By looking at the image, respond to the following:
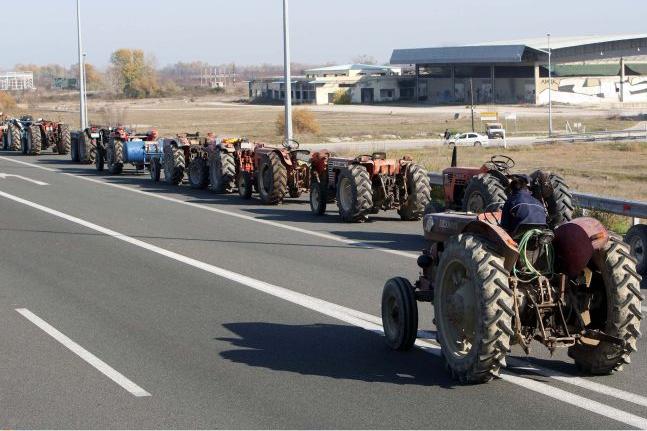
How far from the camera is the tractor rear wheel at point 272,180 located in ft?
81.6

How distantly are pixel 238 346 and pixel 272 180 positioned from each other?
45.8ft

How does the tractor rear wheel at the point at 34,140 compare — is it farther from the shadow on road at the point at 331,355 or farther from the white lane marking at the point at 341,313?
the shadow on road at the point at 331,355

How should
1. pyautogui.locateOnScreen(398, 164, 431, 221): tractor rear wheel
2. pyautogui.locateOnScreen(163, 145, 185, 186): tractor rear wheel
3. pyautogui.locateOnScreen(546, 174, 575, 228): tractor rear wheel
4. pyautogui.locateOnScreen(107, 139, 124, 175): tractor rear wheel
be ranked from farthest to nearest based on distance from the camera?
pyautogui.locateOnScreen(107, 139, 124, 175): tractor rear wheel < pyautogui.locateOnScreen(163, 145, 185, 186): tractor rear wheel < pyautogui.locateOnScreen(398, 164, 431, 221): tractor rear wheel < pyautogui.locateOnScreen(546, 174, 575, 228): tractor rear wheel

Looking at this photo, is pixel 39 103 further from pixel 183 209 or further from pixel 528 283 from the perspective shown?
pixel 528 283

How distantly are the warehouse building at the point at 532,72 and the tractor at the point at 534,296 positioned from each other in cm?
11502

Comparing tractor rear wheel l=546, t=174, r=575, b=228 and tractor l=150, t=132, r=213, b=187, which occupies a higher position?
tractor l=150, t=132, r=213, b=187

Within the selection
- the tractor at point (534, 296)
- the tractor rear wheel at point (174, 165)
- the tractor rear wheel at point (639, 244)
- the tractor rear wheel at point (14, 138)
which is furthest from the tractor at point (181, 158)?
the tractor at point (534, 296)

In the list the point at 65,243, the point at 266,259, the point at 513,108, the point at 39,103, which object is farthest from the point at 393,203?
the point at 39,103

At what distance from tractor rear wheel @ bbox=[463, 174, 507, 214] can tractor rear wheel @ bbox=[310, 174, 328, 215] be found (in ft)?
16.5

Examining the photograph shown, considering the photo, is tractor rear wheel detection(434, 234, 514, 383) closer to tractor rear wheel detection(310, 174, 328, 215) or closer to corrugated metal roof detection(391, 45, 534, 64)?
tractor rear wheel detection(310, 174, 328, 215)

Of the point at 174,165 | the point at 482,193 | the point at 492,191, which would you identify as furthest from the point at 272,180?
the point at 492,191

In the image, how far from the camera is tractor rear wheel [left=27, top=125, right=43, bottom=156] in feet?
151

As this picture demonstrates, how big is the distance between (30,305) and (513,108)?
110443 mm

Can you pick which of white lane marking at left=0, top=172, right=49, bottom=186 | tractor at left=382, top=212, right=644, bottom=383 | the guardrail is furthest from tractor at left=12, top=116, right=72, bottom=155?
tractor at left=382, top=212, right=644, bottom=383
